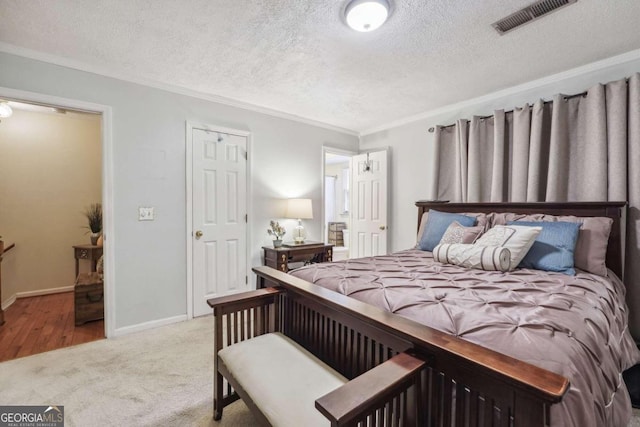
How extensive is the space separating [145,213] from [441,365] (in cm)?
288

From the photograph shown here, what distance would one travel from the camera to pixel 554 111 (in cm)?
261

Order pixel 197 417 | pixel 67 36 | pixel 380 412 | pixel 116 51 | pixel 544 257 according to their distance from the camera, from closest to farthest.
A: pixel 380 412
pixel 197 417
pixel 544 257
pixel 67 36
pixel 116 51

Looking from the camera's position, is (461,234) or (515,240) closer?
(515,240)

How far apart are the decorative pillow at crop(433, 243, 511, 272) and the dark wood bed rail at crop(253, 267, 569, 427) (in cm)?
107

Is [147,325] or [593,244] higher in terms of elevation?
[593,244]

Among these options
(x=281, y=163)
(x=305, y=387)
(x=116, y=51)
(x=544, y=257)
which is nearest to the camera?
(x=305, y=387)

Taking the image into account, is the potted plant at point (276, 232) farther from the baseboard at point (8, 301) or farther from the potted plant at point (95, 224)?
the baseboard at point (8, 301)

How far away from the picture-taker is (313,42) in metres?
2.16

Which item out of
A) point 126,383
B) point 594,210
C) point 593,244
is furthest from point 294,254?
point 594,210

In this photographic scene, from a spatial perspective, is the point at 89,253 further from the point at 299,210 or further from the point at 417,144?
the point at 417,144

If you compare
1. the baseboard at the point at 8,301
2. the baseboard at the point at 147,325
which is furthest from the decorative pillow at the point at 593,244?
the baseboard at the point at 8,301

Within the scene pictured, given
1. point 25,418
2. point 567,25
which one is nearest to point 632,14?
point 567,25

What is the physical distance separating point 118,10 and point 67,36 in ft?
2.09

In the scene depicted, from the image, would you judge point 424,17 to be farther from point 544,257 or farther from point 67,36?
point 67,36
